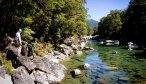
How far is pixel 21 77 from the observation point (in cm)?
2147

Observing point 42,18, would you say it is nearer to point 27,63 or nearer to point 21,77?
point 27,63

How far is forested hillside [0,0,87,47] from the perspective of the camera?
33.5 meters

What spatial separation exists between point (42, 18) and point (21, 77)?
2491 cm

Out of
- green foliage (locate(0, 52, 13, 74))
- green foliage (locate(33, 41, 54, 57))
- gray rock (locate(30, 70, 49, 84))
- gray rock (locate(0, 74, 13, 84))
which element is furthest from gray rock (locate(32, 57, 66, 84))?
green foliage (locate(33, 41, 54, 57))

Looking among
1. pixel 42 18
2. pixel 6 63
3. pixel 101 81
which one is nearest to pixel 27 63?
pixel 6 63

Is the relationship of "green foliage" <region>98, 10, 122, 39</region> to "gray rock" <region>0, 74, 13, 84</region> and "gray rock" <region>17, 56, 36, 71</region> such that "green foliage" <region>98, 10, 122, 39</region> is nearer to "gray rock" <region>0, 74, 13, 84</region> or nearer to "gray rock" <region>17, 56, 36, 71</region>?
"gray rock" <region>17, 56, 36, 71</region>

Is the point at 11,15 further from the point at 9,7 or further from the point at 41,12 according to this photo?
the point at 41,12

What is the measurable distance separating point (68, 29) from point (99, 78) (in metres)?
26.5

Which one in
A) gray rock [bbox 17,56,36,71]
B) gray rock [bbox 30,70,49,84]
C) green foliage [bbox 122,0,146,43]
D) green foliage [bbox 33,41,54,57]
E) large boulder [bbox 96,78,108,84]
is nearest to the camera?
gray rock [bbox 30,70,49,84]

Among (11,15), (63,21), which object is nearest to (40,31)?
(63,21)

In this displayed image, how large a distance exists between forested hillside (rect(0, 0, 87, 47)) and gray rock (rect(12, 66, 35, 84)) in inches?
351

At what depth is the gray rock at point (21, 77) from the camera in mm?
21198

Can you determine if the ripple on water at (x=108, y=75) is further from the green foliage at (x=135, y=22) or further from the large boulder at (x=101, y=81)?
the green foliage at (x=135, y=22)

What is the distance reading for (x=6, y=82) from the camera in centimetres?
1986
